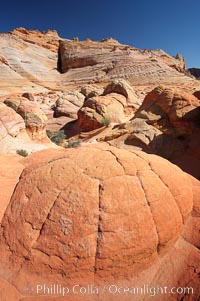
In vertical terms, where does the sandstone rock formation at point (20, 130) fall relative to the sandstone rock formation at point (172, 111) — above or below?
below

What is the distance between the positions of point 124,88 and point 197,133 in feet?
28.7

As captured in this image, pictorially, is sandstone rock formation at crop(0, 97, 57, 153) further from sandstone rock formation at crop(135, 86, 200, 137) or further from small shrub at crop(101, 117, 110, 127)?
sandstone rock formation at crop(135, 86, 200, 137)

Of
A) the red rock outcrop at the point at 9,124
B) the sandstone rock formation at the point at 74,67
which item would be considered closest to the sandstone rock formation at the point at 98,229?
the red rock outcrop at the point at 9,124

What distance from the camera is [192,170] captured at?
8.06 metres

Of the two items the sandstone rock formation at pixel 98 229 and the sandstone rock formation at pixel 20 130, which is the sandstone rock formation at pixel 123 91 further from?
the sandstone rock formation at pixel 98 229

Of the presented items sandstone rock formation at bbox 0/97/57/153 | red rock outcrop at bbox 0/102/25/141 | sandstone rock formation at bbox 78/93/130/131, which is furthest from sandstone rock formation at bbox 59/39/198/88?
red rock outcrop at bbox 0/102/25/141

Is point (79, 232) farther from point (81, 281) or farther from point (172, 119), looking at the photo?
point (172, 119)

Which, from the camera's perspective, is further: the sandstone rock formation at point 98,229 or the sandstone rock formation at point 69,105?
the sandstone rock formation at point 69,105

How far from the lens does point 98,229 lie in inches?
103

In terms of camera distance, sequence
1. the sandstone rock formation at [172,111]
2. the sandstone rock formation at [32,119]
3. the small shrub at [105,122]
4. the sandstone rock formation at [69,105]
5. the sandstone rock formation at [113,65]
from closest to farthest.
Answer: the sandstone rock formation at [32,119] → the sandstone rock formation at [172,111] → the small shrub at [105,122] → the sandstone rock formation at [69,105] → the sandstone rock formation at [113,65]

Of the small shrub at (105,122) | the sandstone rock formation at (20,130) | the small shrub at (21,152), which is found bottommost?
the small shrub at (21,152)

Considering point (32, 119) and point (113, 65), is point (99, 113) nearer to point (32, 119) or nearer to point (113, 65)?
A: point (32, 119)

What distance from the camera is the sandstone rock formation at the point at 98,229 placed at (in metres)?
2.48

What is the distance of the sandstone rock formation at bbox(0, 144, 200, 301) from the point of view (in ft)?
8.14
